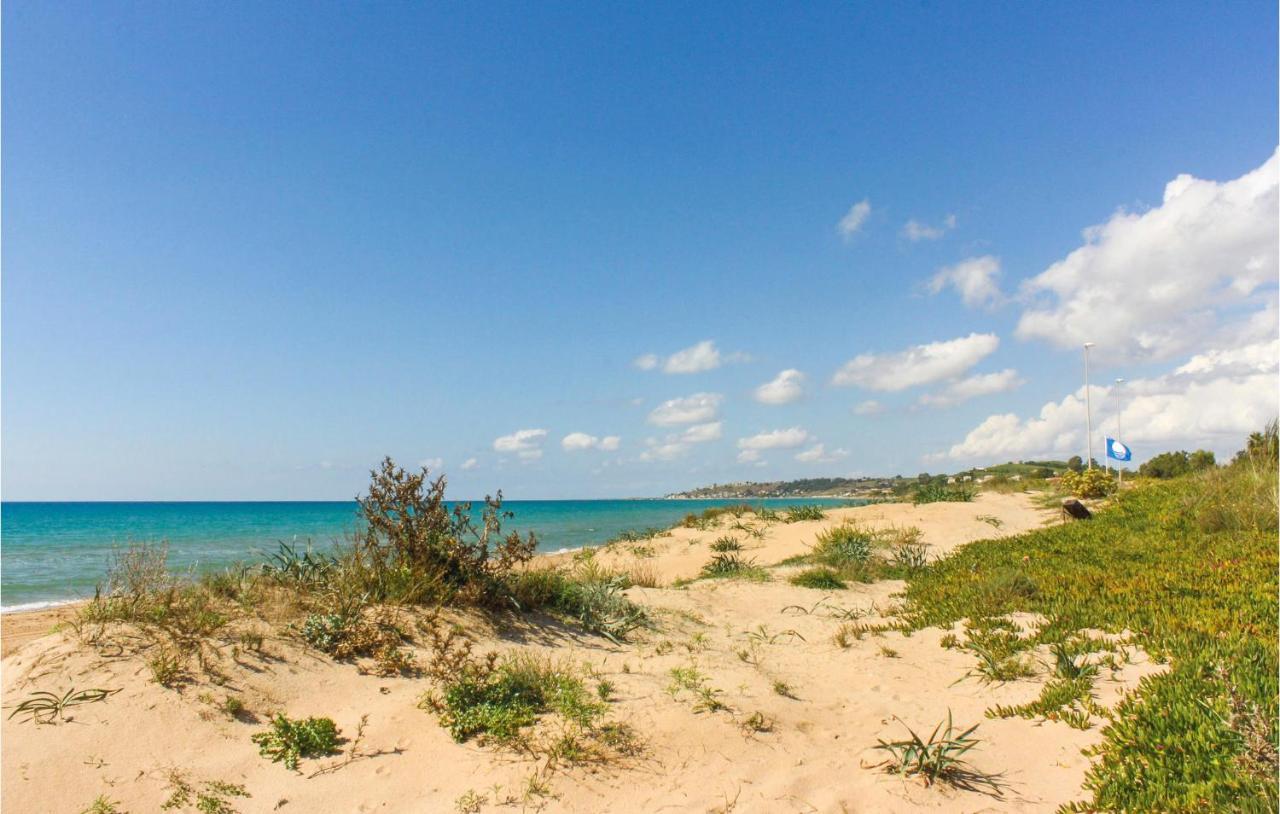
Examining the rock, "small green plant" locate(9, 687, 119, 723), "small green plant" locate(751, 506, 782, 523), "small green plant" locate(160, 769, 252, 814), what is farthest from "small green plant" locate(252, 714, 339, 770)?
the rock

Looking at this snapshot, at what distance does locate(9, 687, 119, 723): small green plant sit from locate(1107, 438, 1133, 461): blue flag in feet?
105

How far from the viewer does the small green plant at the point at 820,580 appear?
11193 millimetres

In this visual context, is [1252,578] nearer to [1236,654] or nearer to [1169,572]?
[1169,572]

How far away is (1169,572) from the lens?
8.85 metres

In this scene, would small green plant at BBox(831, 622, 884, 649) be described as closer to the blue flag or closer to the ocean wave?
the ocean wave

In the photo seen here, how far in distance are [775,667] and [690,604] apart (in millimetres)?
3177

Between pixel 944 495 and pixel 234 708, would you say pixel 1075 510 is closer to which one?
pixel 944 495

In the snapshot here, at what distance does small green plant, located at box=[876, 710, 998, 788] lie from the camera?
14.1 ft

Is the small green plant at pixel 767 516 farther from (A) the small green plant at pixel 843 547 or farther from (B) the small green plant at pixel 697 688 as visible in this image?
(B) the small green plant at pixel 697 688

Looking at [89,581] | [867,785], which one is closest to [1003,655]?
[867,785]

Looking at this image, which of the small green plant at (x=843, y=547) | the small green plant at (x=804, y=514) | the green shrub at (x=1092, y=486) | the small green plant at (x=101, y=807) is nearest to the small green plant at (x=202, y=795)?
the small green plant at (x=101, y=807)

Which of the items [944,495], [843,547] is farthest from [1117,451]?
[843,547]

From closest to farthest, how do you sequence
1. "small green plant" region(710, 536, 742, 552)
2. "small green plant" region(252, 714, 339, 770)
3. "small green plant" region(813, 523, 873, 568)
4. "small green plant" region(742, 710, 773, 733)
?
"small green plant" region(252, 714, 339, 770)
"small green plant" region(742, 710, 773, 733)
"small green plant" region(813, 523, 873, 568)
"small green plant" region(710, 536, 742, 552)

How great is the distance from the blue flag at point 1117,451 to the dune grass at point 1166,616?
42.3ft
